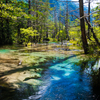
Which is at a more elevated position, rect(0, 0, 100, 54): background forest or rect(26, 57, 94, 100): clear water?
rect(0, 0, 100, 54): background forest

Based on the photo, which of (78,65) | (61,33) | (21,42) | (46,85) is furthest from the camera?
(61,33)

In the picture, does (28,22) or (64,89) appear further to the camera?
(28,22)

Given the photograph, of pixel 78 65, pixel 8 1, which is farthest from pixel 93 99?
pixel 8 1

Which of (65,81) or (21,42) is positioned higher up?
(21,42)

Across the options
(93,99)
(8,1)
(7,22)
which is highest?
(8,1)

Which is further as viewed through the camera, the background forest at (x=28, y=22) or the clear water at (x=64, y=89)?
the background forest at (x=28, y=22)

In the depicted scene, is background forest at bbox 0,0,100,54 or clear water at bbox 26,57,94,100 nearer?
clear water at bbox 26,57,94,100

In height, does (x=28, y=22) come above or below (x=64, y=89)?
above

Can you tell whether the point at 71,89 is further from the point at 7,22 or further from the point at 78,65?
the point at 7,22

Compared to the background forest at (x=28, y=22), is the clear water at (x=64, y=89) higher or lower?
lower

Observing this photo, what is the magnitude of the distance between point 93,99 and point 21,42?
Result: 1725 centimetres

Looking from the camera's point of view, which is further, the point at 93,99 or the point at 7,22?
the point at 7,22

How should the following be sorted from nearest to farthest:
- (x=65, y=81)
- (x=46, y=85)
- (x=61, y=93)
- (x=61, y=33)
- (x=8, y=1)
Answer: (x=61, y=93), (x=46, y=85), (x=65, y=81), (x=8, y=1), (x=61, y=33)

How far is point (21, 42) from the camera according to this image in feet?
61.1
